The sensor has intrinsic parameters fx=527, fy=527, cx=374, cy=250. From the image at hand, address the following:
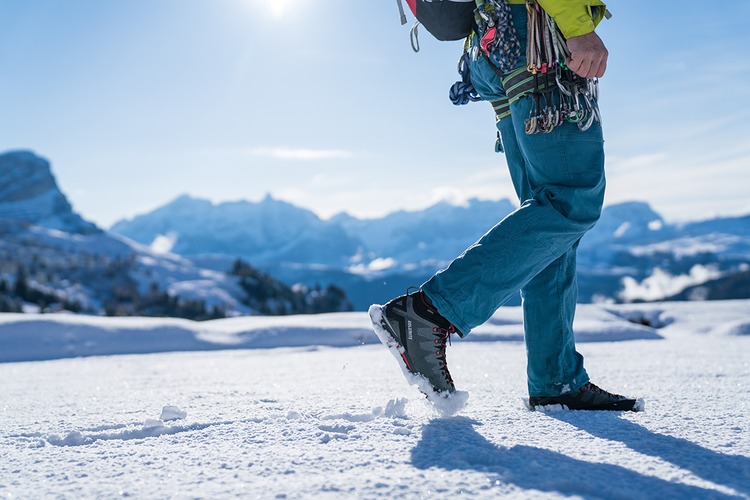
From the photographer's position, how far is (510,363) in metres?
2.73

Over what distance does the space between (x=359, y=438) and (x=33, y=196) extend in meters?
133

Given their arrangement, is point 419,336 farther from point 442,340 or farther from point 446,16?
point 446,16

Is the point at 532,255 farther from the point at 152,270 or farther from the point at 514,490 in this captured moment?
the point at 152,270

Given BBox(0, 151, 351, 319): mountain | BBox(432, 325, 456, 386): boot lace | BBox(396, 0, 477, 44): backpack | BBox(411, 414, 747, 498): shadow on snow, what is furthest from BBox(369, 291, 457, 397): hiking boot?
BBox(0, 151, 351, 319): mountain

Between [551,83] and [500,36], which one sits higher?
[500,36]

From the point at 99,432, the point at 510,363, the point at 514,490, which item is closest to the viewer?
the point at 514,490

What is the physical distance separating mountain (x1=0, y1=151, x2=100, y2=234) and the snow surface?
111 m

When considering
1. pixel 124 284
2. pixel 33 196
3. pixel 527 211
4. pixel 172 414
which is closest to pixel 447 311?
pixel 527 211

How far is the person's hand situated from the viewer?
1.23 m

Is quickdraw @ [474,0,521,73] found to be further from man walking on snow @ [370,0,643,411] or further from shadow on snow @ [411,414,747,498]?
shadow on snow @ [411,414,747,498]

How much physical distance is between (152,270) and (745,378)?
66.6 m

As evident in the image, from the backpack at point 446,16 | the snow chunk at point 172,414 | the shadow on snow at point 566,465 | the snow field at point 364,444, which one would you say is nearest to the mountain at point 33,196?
the snow field at point 364,444

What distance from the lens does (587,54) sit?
1229 millimetres

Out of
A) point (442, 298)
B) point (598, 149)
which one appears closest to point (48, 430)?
point (442, 298)
